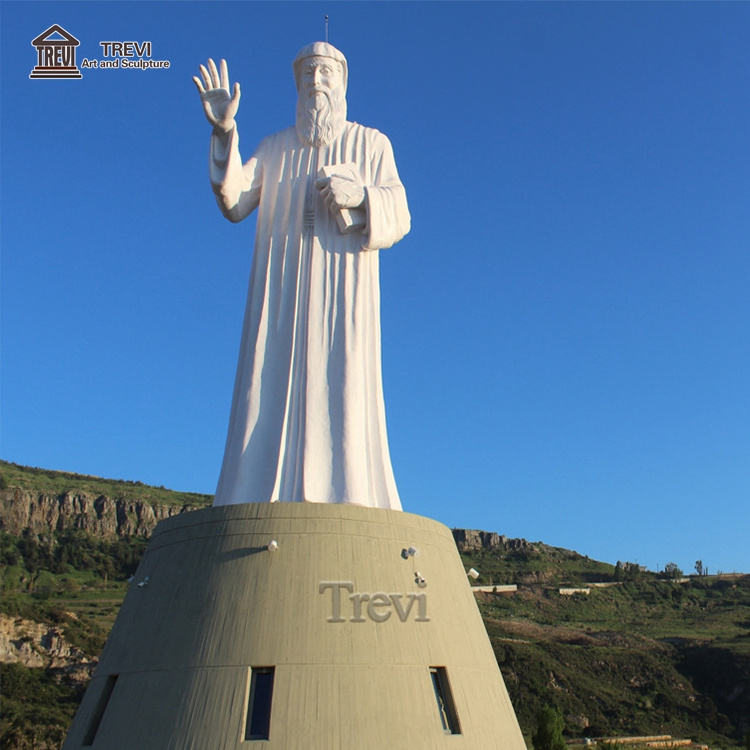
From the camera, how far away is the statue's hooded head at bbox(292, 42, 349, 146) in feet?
37.7

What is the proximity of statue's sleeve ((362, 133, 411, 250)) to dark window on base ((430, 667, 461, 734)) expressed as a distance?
5208mm

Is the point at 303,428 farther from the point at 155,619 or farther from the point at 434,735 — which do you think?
the point at 434,735

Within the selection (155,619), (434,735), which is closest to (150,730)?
(155,619)

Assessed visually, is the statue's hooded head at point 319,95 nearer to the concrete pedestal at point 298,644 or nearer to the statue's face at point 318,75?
the statue's face at point 318,75

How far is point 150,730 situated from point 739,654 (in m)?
48.3

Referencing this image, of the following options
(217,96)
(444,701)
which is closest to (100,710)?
(444,701)

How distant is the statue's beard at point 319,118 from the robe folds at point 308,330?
0.12 metres

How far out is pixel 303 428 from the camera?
10.3 meters

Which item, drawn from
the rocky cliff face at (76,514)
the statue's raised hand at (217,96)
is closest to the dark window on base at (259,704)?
the statue's raised hand at (217,96)

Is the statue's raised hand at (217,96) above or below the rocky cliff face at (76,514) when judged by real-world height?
below

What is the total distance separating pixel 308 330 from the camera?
10711 millimetres

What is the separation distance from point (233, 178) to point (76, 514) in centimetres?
6151

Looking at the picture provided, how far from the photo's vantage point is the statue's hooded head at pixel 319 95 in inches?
453

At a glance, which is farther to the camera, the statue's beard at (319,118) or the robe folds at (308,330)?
the statue's beard at (319,118)
